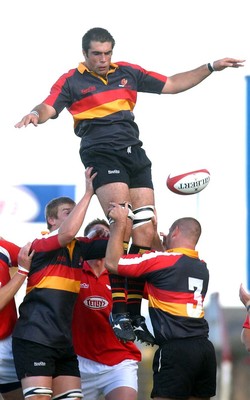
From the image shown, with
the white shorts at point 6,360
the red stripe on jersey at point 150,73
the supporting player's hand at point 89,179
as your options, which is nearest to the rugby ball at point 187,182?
the supporting player's hand at point 89,179

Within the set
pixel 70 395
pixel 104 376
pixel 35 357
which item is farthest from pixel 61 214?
pixel 104 376

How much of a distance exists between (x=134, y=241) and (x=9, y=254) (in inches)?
41.6

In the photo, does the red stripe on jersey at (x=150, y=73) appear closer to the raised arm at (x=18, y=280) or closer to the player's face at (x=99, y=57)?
the player's face at (x=99, y=57)

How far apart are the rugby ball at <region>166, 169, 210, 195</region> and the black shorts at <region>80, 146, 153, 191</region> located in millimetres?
223

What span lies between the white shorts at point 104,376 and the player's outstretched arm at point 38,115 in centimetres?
239

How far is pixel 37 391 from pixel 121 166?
1.92 metres

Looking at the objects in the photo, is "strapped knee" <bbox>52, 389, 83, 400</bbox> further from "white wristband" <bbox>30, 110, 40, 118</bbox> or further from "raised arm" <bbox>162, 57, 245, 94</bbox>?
"raised arm" <bbox>162, 57, 245, 94</bbox>

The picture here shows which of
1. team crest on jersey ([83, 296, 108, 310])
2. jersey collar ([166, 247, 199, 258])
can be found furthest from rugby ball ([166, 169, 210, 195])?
team crest on jersey ([83, 296, 108, 310])

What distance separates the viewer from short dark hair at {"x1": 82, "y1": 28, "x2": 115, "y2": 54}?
35.5 ft

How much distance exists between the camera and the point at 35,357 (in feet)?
35.6

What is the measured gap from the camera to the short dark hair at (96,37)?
10.8 meters

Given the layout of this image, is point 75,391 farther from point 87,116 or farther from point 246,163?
point 246,163

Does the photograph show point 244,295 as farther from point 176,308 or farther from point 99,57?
point 99,57

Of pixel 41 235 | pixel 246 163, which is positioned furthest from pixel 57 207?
pixel 246 163
